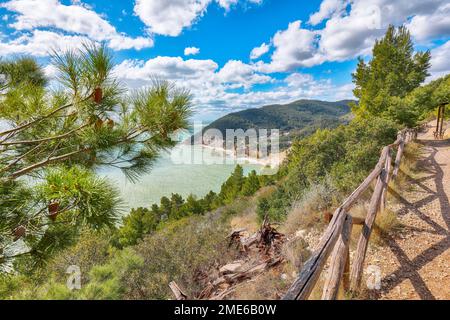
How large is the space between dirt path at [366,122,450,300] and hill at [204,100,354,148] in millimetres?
50793

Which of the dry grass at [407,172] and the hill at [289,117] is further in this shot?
the hill at [289,117]

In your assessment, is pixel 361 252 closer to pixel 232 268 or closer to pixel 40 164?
pixel 232 268

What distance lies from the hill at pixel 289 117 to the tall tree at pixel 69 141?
53.8 meters

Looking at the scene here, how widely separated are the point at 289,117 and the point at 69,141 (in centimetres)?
9335

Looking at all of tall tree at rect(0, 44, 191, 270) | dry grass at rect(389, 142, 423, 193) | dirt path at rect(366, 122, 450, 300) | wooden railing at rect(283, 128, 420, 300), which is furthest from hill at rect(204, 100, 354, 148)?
tall tree at rect(0, 44, 191, 270)

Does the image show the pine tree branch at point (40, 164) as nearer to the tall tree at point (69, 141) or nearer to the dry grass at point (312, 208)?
the tall tree at point (69, 141)

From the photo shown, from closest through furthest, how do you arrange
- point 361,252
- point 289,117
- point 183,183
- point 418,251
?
point 361,252
point 418,251
point 183,183
point 289,117

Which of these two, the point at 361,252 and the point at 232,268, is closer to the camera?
the point at 361,252

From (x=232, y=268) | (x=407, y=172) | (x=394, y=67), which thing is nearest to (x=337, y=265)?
(x=232, y=268)

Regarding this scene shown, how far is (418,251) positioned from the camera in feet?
10.3

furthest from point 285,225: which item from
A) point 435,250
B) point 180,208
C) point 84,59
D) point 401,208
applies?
point 180,208

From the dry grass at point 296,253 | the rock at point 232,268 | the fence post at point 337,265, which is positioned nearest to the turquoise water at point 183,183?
the rock at point 232,268

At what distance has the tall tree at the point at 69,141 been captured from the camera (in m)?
1.63

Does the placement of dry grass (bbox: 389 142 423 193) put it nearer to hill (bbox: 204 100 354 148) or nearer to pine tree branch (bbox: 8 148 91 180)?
pine tree branch (bbox: 8 148 91 180)
